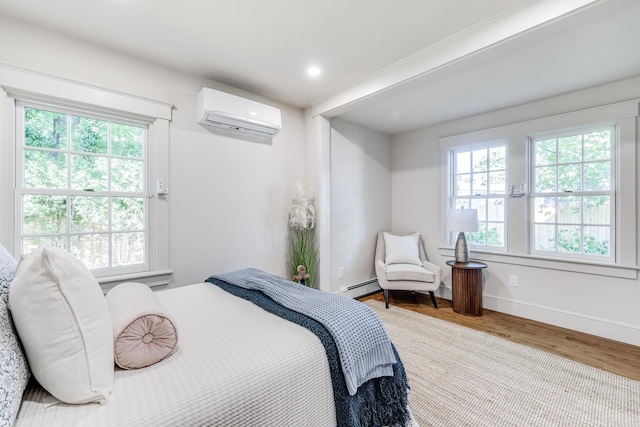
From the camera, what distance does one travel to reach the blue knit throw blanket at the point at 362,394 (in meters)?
1.13

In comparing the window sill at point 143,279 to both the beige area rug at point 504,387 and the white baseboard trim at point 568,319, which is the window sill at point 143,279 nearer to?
the beige area rug at point 504,387

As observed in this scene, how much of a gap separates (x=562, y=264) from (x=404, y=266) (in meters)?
1.57

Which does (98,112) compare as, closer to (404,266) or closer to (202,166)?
(202,166)

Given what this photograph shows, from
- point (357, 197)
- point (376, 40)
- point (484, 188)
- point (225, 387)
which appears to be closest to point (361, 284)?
point (357, 197)

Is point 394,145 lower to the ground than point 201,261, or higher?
higher

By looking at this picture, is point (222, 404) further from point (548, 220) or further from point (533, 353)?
point (548, 220)

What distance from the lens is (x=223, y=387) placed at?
2.90 feet

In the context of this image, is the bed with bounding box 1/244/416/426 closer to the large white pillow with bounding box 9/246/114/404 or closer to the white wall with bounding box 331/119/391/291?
the large white pillow with bounding box 9/246/114/404

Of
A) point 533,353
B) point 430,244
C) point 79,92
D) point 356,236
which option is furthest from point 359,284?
point 79,92

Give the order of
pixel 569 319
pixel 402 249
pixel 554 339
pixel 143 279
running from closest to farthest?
pixel 143 279, pixel 554 339, pixel 569 319, pixel 402 249

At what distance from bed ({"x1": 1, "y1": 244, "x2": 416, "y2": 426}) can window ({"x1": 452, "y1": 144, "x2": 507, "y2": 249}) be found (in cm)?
272

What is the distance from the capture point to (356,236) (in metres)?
3.80

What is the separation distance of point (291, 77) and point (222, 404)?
8.67 ft

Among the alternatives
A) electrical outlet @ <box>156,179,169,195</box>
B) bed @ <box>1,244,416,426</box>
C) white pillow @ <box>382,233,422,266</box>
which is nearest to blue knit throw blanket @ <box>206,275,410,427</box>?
bed @ <box>1,244,416,426</box>
